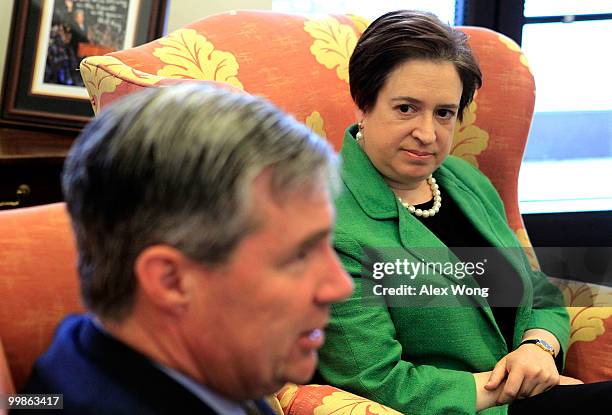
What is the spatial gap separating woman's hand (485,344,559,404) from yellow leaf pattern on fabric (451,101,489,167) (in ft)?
1.84

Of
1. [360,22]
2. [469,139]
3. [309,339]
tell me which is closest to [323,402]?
[309,339]

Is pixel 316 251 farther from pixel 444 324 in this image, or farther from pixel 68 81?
pixel 68 81

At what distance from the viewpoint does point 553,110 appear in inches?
122

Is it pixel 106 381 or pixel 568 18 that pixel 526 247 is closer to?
pixel 568 18

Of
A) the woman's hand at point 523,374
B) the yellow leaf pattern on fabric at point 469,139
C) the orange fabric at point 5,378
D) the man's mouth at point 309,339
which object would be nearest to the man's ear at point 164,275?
the man's mouth at point 309,339

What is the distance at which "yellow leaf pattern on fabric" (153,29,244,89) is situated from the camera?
1.81 meters

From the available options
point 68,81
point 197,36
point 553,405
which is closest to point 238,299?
point 553,405

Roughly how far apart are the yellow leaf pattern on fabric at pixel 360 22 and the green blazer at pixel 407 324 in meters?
0.39

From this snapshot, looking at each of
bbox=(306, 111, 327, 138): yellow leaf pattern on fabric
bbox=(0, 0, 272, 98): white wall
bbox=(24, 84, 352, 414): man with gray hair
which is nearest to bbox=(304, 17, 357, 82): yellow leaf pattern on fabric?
bbox=(306, 111, 327, 138): yellow leaf pattern on fabric

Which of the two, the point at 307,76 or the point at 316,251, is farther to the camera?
the point at 307,76

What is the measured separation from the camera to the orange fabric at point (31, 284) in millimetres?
1120

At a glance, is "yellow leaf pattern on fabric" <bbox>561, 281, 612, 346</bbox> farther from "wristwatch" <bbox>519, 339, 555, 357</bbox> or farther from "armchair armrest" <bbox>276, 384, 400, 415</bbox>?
"armchair armrest" <bbox>276, 384, 400, 415</bbox>

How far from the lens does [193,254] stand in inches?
31.3

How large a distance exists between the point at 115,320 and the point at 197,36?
45.4 inches
